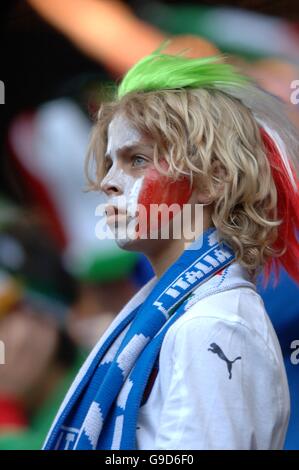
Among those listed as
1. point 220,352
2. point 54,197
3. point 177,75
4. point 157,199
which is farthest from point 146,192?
point 54,197

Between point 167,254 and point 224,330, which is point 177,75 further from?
point 224,330

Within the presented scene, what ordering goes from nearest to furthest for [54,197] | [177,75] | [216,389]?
[216,389], [177,75], [54,197]

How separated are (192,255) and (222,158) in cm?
20

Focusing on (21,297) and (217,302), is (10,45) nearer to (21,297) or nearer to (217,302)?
(21,297)

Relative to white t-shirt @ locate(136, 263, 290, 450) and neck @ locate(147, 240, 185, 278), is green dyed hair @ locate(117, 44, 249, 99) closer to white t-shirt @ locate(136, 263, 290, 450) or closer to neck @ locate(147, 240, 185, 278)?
neck @ locate(147, 240, 185, 278)

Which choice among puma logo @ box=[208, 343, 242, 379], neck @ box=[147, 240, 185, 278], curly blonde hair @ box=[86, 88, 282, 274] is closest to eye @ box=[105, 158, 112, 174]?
curly blonde hair @ box=[86, 88, 282, 274]

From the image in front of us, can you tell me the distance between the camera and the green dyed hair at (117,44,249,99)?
176 cm

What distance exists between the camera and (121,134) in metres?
1.71

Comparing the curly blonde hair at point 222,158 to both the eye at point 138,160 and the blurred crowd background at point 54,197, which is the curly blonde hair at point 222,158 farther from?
the blurred crowd background at point 54,197

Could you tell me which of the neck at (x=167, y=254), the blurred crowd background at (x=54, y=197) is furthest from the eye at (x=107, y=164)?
the blurred crowd background at (x=54, y=197)

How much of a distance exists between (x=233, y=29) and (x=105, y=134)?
738 millimetres

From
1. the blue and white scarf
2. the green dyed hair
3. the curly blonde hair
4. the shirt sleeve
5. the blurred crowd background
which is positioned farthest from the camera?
the blurred crowd background

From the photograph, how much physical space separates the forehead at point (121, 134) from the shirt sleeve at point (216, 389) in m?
0.41

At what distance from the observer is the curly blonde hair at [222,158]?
1646 mm
